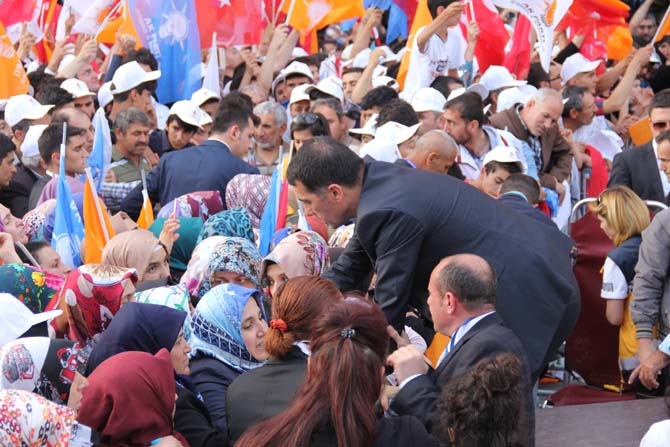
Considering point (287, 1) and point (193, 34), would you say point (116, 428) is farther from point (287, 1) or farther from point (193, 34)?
point (287, 1)

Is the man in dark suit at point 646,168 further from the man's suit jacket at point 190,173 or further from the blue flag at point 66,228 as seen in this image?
the blue flag at point 66,228

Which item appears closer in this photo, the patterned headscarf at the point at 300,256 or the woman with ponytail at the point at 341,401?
the woman with ponytail at the point at 341,401

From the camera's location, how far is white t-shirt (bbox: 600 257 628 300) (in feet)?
23.4

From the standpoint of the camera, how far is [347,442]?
3477mm

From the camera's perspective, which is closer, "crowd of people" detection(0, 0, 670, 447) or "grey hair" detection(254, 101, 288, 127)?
"crowd of people" detection(0, 0, 670, 447)

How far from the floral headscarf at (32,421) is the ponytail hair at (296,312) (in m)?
0.77

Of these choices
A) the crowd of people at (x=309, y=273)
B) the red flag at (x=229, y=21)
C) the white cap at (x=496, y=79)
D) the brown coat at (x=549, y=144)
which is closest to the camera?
the crowd of people at (x=309, y=273)

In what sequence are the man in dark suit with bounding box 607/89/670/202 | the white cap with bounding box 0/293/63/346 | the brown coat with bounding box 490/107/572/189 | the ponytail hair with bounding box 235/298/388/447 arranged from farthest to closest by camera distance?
the brown coat with bounding box 490/107/572/189 < the man in dark suit with bounding box 607/89/670/202 < the white cap with bounding box 0/293/63/346 < the ponytail hair with bounding box 235/298/388/447

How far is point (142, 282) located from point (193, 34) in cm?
562

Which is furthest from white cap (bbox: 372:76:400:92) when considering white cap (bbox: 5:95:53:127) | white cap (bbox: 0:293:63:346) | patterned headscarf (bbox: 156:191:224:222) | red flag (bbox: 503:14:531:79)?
white cap (bbox: 0:293:63:346)

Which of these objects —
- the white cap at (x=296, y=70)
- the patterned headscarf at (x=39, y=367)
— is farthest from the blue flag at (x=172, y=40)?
the patterned headscarf at (x=39, y=367)

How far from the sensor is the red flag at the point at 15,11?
11586 mm

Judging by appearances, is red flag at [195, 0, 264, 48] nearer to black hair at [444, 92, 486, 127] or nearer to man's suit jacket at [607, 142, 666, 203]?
black hair at [444, 92, 486, 127]

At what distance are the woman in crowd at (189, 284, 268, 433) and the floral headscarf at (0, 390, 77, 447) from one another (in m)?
1.14
